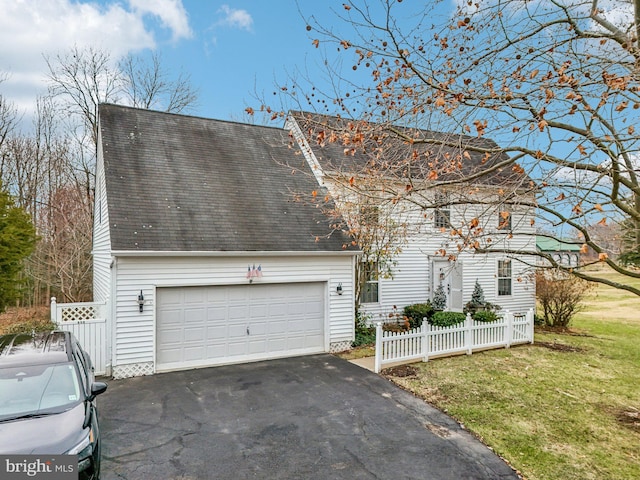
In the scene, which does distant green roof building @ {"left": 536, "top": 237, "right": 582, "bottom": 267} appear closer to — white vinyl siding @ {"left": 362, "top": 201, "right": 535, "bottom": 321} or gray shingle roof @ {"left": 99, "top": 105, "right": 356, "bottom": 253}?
white vinyl siding @ {"left": 362, "top": 201, "right": 535, "bottom": 321}

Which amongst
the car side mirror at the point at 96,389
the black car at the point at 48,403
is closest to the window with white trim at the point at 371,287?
the car side mirror at the point at 96,389

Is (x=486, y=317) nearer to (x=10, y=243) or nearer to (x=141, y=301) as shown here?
(x=141, y=301)

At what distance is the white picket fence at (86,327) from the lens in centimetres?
873

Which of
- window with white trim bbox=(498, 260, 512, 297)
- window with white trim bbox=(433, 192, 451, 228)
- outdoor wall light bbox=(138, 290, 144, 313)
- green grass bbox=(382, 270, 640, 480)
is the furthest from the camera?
window with white trim bbox=(498, 260, 512, 297)

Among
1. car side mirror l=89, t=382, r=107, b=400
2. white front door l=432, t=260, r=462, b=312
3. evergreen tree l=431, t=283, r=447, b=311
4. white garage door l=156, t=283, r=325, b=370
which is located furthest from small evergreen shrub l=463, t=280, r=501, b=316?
car side mirror l=89, t=382, r=107, b=400

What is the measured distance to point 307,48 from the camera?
6.32m

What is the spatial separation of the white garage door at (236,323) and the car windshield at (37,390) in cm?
455

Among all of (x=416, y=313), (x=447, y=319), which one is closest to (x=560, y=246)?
(x=447, y=319)

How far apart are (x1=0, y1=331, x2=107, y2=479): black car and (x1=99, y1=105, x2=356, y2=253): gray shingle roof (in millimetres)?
3850

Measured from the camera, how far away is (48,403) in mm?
4488

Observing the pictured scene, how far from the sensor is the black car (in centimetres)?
400

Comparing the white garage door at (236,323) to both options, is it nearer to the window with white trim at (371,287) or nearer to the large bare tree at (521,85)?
the window with white trim at (371,287)

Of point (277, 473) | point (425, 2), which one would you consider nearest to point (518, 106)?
point (425, 2)

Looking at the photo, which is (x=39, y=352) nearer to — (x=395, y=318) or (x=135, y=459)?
(x=135, y=459)
